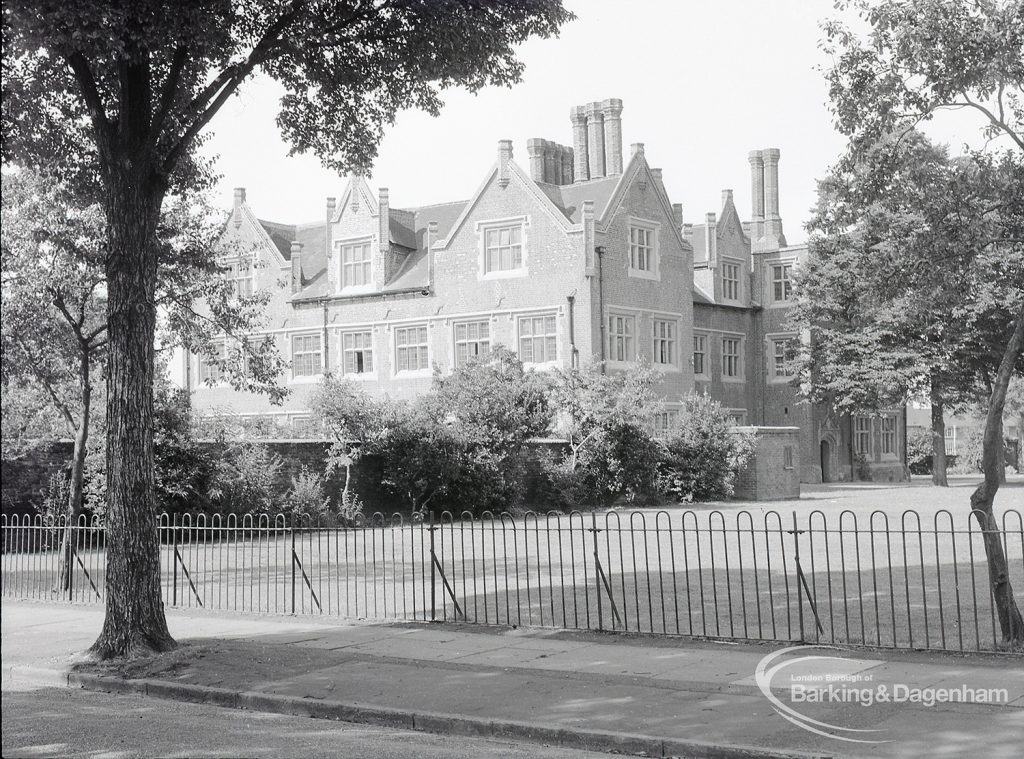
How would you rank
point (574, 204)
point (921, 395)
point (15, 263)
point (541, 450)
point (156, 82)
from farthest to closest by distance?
point (921, 395)
point (574, 204)
point (541, 450)
point (15, 263)
point (156, 82)

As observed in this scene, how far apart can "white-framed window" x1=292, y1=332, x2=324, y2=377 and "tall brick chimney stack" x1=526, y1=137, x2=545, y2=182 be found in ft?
38.3

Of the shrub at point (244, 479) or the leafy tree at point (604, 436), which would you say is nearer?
the shrub at point (244, 479)

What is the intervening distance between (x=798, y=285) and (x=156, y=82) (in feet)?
141

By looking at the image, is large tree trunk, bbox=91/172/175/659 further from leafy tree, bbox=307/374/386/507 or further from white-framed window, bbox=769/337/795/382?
white-framed window, bbox=769/337/795/382

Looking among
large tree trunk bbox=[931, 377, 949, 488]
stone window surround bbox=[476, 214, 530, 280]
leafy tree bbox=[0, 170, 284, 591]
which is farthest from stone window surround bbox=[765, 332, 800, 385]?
leafy tree bbox=[0, 170, 284, 591]

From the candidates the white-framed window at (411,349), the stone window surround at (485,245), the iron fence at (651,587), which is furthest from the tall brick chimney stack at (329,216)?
the iron fence at (651,587)

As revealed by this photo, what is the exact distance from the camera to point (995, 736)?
7.45m

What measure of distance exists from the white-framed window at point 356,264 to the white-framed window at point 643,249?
11294mm

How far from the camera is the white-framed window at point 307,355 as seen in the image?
4978 cm

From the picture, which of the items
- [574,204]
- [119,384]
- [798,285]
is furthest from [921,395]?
[119,384]

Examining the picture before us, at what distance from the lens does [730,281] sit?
56031mm

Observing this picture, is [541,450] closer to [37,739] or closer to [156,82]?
[156,82]

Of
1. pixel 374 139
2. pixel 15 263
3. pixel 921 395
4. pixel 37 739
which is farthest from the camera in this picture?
pixel 921 395
